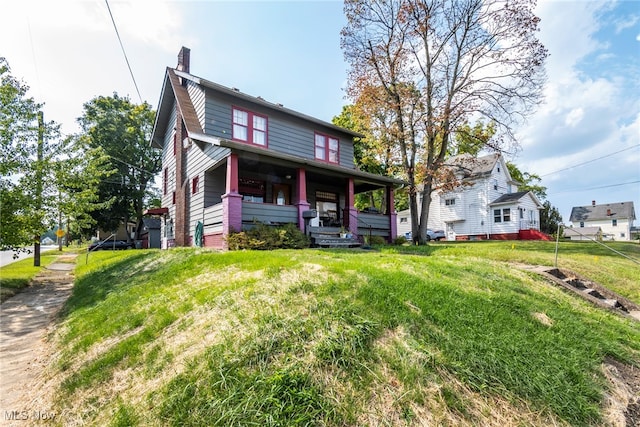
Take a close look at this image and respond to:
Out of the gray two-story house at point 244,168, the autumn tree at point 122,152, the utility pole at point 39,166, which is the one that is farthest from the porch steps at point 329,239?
the autumn tree at point 122,152

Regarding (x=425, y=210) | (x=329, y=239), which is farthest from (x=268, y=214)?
(x=425, y=210)

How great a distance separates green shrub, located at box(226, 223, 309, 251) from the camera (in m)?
8.93

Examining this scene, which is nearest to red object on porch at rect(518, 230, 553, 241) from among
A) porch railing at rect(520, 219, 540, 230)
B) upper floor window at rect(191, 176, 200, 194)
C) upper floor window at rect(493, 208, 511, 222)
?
porch railing at rect(520, 219, 540, 230)

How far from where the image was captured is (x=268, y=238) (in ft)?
30.2

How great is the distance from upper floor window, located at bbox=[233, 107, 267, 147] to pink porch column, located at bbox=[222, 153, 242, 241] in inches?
137

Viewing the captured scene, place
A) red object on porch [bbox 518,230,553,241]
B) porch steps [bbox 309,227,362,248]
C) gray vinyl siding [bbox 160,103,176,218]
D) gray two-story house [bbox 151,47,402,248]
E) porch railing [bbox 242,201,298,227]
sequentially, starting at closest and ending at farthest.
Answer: porch railing [bbox 242,201,298,227], gray two-story house [bbox 151,47,402,248], porch steps [bbox 309,227,362,248], gray vinyl siding [bbox 160,103,176,218], red object on porch [bbox 518,230,553,241]

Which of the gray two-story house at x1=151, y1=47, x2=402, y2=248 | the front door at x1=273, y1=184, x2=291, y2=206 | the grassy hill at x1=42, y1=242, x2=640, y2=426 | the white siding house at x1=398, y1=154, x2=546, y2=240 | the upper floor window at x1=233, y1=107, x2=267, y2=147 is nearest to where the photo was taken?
the grassy hill at x1=42, y1=242, x2=640, y2=426

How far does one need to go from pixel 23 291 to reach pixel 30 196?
266 centimetres

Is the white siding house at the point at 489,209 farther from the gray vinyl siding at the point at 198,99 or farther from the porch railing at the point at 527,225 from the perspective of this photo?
the gray vinyl siding at the point at 198,99

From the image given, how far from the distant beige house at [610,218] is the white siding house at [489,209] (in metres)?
28.9

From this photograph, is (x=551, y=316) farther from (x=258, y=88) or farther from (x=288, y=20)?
(x=258, y=88)

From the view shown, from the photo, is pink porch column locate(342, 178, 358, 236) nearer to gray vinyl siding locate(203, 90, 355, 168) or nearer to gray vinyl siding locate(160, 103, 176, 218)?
gray vinyl siding locate(203, 90, 355, 168)

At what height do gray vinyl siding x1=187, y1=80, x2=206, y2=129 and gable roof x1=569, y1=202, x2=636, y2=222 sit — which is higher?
gray vinyl siding x1=187, y1=80, x2=206, y2=129

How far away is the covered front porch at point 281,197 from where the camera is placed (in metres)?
9.81
